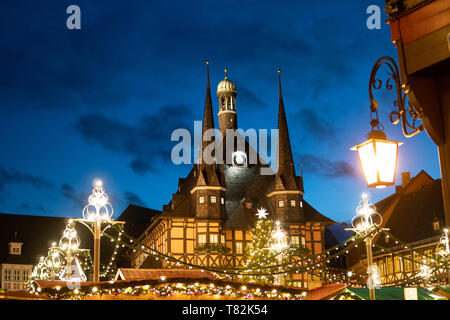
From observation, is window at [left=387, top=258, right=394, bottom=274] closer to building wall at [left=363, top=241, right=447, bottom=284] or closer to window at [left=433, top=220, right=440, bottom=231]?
building wall at [left=363, top=241, right=447, bottom=284]

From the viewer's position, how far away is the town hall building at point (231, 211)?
48.4 metres

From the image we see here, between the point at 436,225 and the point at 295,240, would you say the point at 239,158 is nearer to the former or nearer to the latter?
the point at 295,240

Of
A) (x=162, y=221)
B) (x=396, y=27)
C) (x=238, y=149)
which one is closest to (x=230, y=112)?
(x=238, y=149)

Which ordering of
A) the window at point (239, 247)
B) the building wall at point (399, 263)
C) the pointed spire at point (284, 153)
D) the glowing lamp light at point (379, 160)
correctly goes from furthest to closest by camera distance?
the pointed spire at point (284, 153) → the window at point (239, 247) → the building wall at point (399, 263) → the glowing lamp light at point (379, 160)

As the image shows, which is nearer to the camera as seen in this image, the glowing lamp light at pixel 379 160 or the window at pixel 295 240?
the glowing lamp light at pixel 379 160

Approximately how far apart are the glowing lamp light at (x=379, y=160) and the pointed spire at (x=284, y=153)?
45282 mm

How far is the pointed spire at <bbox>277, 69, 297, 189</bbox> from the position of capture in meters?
52.0

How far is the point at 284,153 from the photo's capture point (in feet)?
174

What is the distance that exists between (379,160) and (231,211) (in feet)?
149

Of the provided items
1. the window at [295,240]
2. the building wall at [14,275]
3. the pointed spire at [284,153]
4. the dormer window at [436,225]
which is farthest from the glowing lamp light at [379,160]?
the building wall at [14,275]

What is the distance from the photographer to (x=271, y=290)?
11695 millimetres

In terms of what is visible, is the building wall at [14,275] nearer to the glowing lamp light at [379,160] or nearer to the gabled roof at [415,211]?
the gabled roof at [415,211]
